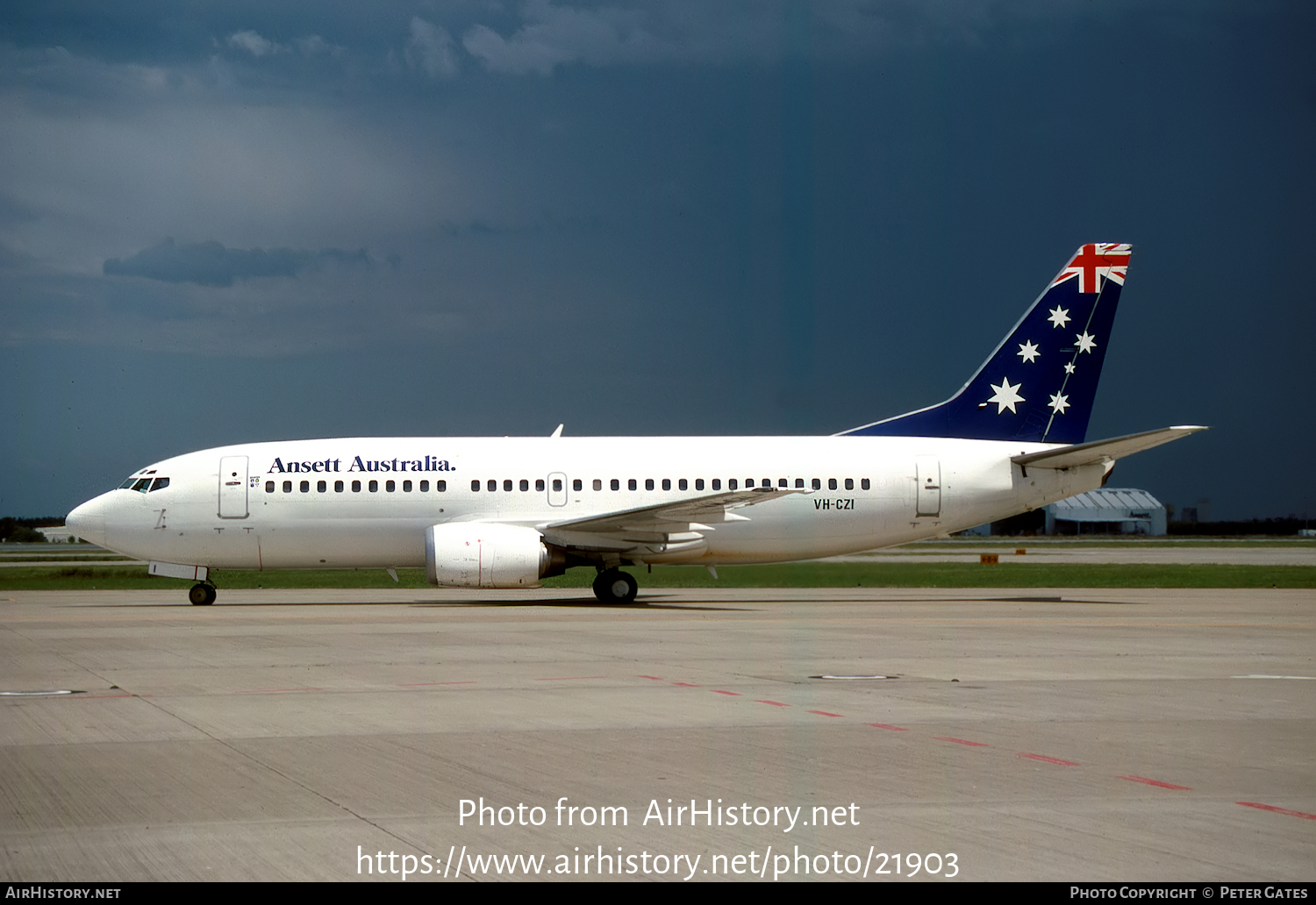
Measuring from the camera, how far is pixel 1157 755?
922 cm

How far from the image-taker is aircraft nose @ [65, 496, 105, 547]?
28.0 metres

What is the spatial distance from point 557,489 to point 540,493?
0.38 m

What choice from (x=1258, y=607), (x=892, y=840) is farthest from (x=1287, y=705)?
(x=1258, y=607)

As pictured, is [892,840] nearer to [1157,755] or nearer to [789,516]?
[1157,755]

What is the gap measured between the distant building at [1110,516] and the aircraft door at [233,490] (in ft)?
389

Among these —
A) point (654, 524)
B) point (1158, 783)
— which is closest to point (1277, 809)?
point (1158, 783)

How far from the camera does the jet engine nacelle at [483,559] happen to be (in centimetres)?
2612

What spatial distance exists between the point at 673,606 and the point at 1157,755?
704 inches

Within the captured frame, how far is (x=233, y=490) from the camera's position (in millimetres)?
28000

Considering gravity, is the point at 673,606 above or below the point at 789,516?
below

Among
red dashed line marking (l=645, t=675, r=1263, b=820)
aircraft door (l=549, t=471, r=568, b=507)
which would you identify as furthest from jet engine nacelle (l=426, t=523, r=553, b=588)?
red dashed line marking (l=645, t=675, r=1263, b=820)

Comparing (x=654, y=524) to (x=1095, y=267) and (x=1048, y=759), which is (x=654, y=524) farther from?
(x=1048, y=759)

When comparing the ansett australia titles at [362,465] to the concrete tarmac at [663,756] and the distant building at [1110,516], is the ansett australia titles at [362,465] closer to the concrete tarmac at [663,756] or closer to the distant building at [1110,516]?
the concrete tarmac at [663,756]

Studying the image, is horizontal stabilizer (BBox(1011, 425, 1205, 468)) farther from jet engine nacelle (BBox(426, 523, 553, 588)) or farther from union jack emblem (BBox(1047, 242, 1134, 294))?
jet engine nacelle (BBox(426, 523, 553, 588))
